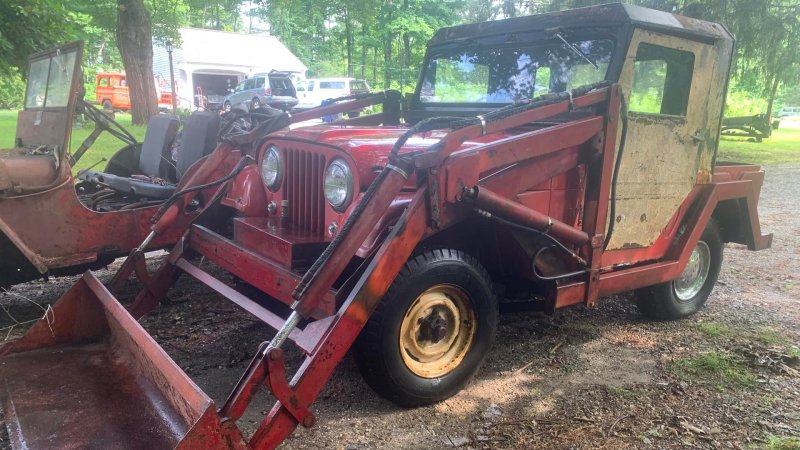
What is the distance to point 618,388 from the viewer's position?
3592 mm

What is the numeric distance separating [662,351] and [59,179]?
15.0 ft

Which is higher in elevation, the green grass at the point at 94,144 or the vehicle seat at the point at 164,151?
the vehicle seat at the point at 164,151

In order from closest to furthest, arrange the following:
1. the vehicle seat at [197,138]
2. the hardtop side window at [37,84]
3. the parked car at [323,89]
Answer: the hardtop side window at [37,84], the vehicle seat at [197,138], the parked car at [323,89]

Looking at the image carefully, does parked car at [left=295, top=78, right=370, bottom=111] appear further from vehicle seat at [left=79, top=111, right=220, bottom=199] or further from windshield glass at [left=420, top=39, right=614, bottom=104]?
windshield glass at [left=420, top=39, right=614, bottom=104]

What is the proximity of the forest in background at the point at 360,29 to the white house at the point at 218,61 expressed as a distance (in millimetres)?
2185

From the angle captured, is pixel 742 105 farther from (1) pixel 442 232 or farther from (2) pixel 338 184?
(2) pixel 338 184

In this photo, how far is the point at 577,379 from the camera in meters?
3.70

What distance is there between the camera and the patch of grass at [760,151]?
17.3 meters

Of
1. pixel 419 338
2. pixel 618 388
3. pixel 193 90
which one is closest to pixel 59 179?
Result: pixel 419 338

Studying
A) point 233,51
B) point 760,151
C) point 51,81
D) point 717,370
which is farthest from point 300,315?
point 233,51

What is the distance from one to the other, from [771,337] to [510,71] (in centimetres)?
282

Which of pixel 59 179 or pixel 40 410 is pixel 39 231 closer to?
pixel 59 179

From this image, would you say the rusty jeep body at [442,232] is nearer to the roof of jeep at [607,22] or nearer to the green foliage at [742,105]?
the roof of jeep at [607,22]

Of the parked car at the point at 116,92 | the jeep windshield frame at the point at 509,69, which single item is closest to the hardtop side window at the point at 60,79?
the jeep windshield frame at the point at 509,69
